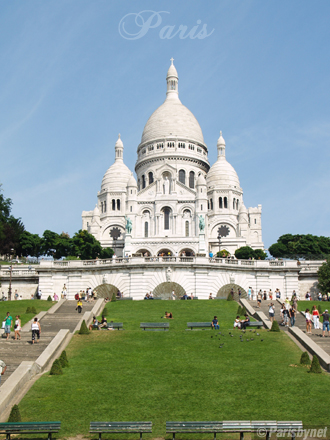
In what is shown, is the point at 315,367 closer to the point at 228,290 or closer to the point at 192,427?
the point at 192,427

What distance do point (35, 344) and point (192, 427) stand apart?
12.8 m

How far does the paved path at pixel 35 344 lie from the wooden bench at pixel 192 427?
303 inches

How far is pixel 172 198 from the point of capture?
95312 mm

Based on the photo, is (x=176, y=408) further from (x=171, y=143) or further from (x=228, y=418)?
(x=171, y=143)

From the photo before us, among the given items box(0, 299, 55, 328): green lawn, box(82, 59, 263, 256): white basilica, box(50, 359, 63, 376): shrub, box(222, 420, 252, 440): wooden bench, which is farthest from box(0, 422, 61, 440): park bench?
box(82, 59, 263, 256): white basilica

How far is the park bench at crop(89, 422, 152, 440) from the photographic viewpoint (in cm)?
1445

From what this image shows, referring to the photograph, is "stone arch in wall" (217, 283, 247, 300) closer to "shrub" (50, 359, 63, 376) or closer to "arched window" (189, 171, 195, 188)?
"shrub" (50, 359, 63, 376)

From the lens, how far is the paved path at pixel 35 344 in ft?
74.4

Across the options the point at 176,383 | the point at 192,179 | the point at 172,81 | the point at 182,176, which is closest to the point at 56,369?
the point at 176,383

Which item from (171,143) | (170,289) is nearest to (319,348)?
(170,289)

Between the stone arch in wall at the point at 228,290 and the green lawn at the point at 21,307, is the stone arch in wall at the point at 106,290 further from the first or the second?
the stone arch in wall at the point at 228,290

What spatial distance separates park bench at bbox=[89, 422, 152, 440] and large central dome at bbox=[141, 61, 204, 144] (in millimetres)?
98772

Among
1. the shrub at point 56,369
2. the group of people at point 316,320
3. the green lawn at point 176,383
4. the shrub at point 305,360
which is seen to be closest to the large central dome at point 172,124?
the group of people at point 316,320

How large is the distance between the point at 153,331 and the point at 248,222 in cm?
7858
